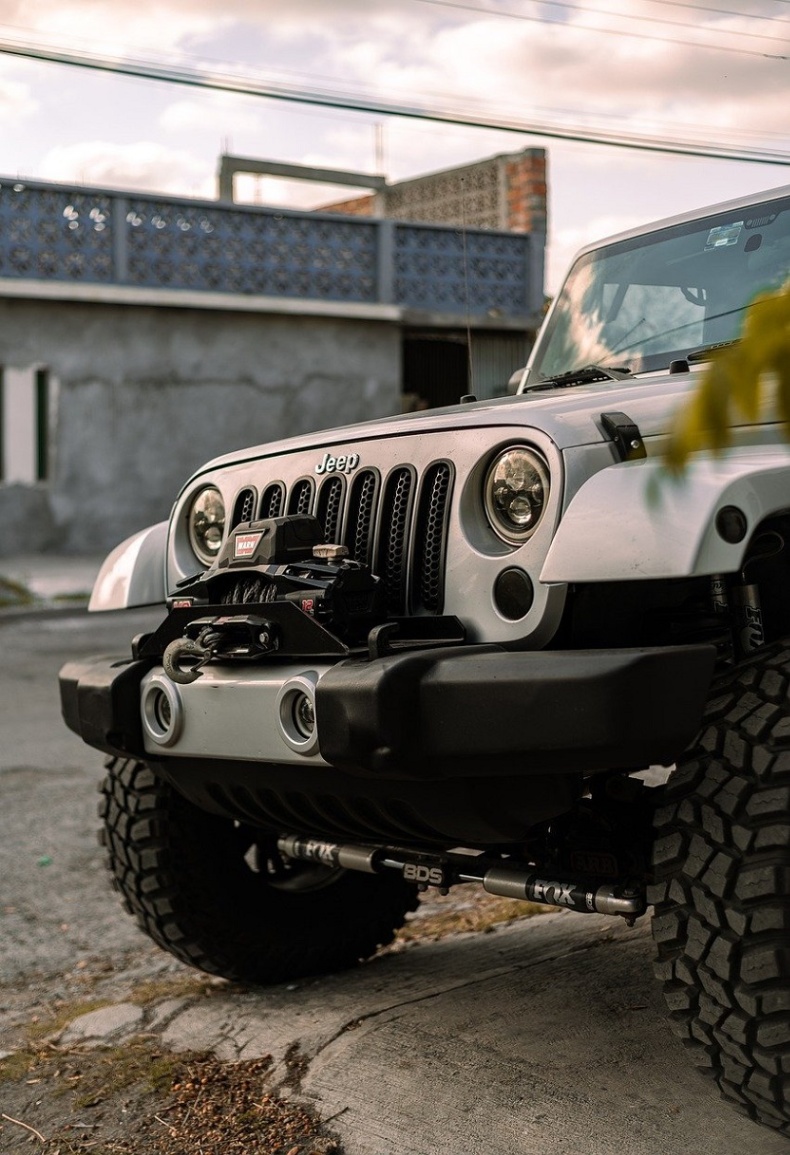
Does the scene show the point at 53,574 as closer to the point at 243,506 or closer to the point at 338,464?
the point at 243,506

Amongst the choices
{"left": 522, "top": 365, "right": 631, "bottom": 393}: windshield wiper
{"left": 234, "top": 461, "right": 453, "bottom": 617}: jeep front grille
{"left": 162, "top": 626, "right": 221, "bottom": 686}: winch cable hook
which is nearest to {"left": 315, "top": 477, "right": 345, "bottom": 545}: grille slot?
{"left": 234, "top": 461, "right": 453, "bottom": 617}: jeep front grille

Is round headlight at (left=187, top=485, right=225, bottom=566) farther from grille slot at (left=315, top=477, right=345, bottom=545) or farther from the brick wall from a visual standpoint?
the brick wall

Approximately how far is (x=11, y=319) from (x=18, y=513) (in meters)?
2.27

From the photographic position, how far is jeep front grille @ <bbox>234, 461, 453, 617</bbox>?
3029 mm

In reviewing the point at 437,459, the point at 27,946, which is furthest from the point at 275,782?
the point at 27,946

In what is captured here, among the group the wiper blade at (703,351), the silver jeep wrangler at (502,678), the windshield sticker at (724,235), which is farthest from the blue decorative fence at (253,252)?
the silver jeep wrangler at (502,678)

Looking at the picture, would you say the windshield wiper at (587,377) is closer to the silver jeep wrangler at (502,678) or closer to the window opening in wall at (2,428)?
the silver jeep wrangler at (502,678)

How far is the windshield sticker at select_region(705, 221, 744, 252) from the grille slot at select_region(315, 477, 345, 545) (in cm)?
156

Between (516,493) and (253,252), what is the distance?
14.5 m

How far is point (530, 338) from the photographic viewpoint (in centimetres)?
1909

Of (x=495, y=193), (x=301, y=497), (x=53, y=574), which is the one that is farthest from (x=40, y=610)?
(x=301, y=497)

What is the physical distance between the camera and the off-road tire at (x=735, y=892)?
96.9 inches

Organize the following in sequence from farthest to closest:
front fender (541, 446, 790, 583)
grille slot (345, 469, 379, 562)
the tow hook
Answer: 1. grille slot (345, 469, 379, 562)
2. the tow hook
3. front fender (541, 446, 790, 583)

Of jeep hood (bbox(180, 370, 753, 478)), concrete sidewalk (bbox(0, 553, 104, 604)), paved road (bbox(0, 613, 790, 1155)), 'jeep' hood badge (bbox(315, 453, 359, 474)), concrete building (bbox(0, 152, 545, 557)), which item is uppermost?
concrete building (bbox(0, 152, 545, 557))
